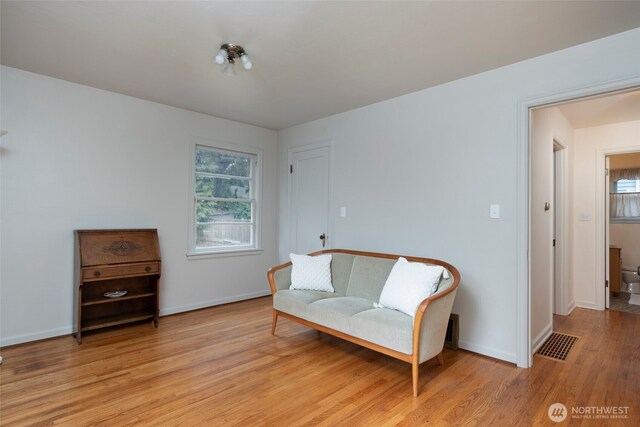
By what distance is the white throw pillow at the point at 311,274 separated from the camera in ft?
11.2

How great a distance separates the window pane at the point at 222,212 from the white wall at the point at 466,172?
5.46 ft

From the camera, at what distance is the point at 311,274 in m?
3.43

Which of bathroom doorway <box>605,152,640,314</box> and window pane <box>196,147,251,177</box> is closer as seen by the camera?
window pane <box>196,147,251,177</box>

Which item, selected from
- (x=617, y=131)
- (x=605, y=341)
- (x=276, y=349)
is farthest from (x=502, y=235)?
(x=617, y=131)

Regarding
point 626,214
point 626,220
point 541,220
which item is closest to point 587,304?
point 541,220

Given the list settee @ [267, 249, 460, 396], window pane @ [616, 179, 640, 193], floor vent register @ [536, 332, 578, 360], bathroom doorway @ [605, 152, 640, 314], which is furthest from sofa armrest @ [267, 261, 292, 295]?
window pane @ [616, 179, 640, 193]

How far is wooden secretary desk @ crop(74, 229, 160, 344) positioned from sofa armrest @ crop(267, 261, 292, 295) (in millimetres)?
1200

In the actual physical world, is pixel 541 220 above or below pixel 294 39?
below

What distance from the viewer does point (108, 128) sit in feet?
11.6

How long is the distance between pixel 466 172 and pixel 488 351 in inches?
61.0

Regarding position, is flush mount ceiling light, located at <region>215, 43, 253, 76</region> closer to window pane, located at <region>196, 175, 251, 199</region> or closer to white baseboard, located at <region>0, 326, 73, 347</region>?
window pane, located at <region>196, 175, 251, 199</region>

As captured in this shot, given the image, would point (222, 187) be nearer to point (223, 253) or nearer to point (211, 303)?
point (223, 253)

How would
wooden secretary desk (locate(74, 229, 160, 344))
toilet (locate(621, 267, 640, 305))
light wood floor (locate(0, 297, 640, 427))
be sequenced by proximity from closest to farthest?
light wood floor (locate(0, 297, 640, 427)), wooden secretary desk (locate(74, 229, 160, 344)), toilet (locate(621, 267, 640, 305))

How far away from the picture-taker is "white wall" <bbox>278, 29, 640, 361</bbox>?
2580mm
